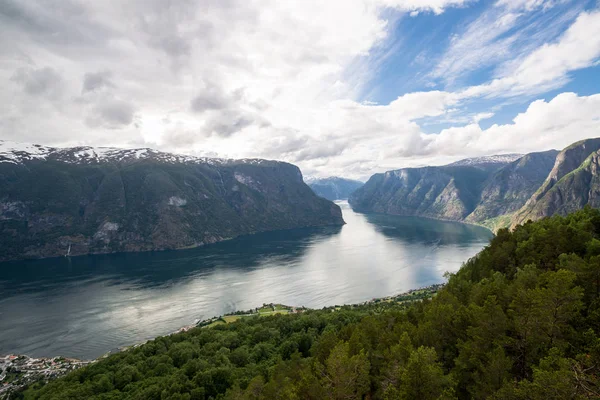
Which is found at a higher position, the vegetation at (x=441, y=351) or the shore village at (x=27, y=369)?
the vegetation at (x=441, y=351)

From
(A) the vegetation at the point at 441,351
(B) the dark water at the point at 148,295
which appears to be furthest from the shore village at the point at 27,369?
(A) the vegetation at the point at 441,351

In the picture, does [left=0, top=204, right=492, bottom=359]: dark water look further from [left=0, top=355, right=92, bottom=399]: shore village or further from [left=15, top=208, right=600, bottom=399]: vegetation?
[left=15, top=208, right=600, bottom=399]: vegetation

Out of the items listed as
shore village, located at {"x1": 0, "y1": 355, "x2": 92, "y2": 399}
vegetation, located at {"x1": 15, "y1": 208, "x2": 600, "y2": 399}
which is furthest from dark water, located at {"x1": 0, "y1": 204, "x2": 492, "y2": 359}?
vegetation, located at {"x1": 15, "y1": 208, "x2": 600, "y2": 399}

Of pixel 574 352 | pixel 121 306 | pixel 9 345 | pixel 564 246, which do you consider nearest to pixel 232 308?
pixel 121 306

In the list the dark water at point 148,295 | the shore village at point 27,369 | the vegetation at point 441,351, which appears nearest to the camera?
the vegetation at point 441,351

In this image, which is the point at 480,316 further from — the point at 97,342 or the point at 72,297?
the point at 72,297

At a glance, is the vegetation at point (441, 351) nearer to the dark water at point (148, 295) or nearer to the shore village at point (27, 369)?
the shore village at point (27, 369)

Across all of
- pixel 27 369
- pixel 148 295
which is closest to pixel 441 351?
pixel 27 369

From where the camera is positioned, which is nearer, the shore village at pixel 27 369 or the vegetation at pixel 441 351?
the vegetation at pixel 441 351
